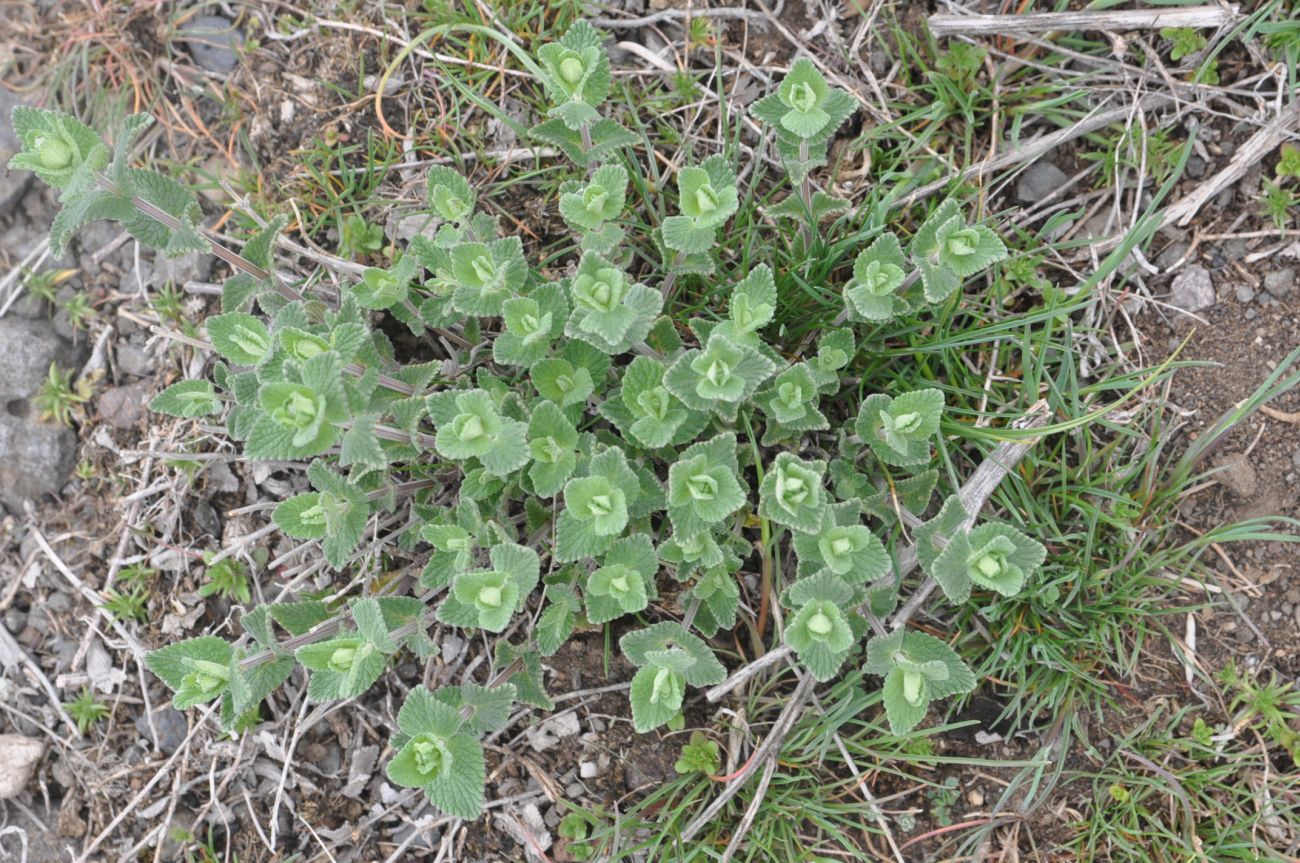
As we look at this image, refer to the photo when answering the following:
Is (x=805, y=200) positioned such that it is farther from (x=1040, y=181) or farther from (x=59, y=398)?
(x=59, y=398)

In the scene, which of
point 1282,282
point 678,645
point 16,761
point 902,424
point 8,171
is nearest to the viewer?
point 902,424

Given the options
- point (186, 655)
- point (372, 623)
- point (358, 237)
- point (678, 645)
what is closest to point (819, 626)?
point (678, 645)

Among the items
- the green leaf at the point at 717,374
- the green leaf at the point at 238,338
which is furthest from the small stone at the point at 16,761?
the green leaf at the point at 717,374

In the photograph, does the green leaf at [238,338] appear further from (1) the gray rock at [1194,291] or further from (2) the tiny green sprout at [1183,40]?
(2) the tiny green sprout at [1183,40]

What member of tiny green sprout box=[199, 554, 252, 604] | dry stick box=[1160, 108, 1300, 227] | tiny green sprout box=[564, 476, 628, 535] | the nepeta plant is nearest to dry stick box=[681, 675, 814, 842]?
the nepeta plant

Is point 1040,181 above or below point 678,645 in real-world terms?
above

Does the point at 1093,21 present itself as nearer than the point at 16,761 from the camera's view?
Yes
